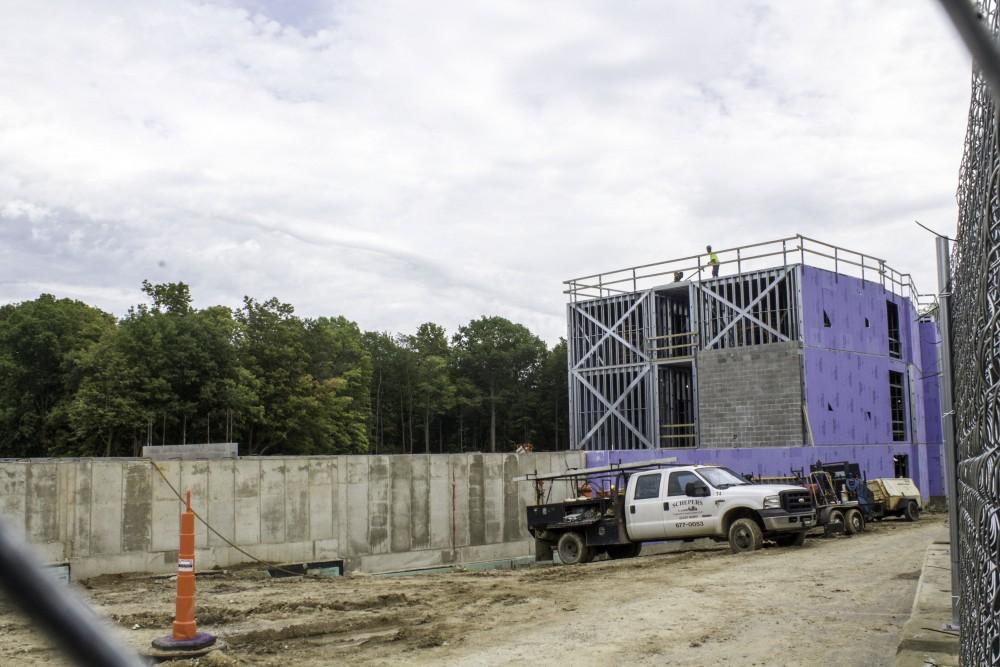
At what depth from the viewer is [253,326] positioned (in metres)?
59.2

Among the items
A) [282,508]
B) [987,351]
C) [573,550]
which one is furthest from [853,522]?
[987,351]

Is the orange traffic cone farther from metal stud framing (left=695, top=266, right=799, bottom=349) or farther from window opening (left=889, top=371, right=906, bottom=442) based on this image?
window opening (left=889, top=371, right=906, bottom=442)

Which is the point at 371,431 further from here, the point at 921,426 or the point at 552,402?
the point at 921,426

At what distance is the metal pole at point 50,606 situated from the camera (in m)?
0.79

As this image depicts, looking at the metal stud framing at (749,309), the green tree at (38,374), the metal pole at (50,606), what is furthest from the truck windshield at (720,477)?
the green tree at (38,374)

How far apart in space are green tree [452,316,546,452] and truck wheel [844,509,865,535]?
63558 mm

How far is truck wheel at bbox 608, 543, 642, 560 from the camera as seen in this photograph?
21203 millimetres

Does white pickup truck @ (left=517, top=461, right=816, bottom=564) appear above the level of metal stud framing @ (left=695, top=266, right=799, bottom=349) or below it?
below

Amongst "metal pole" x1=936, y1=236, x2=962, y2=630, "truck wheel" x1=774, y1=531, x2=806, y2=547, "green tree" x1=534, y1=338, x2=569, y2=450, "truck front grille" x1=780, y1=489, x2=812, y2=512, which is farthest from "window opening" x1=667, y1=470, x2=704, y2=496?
"green tree" x1=534, y1=338, x2=569, y2=450

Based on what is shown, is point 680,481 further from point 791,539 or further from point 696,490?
point 791,539

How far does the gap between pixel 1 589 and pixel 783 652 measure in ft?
31.2

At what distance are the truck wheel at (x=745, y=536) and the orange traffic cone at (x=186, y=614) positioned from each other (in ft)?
41.2

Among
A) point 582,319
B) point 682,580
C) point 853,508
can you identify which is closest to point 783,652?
point 682,580

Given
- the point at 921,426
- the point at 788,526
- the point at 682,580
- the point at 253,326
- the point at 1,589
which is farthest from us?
the point at 253,326
